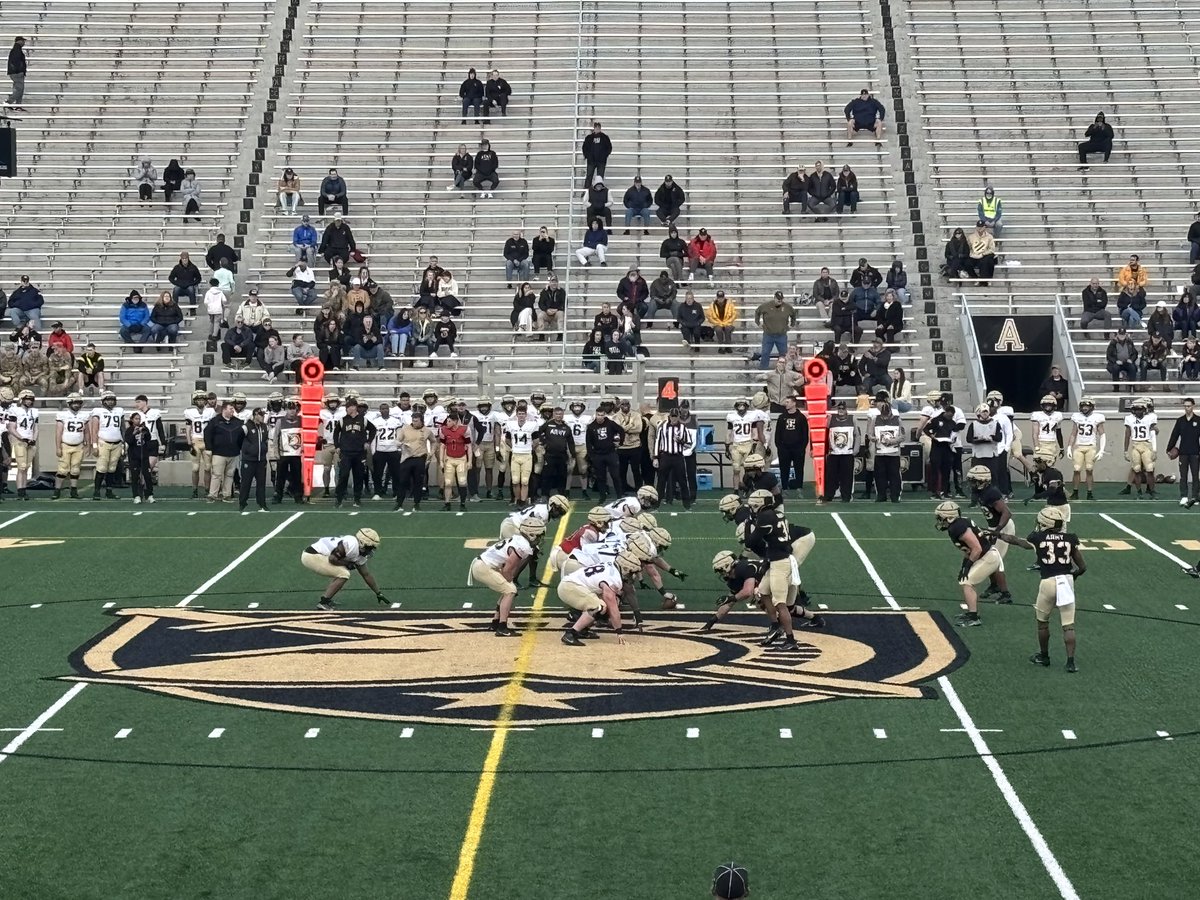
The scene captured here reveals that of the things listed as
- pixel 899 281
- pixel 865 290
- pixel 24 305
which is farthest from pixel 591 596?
pixel 24 305

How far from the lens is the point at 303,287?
37.9 meters

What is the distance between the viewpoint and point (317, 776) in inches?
611

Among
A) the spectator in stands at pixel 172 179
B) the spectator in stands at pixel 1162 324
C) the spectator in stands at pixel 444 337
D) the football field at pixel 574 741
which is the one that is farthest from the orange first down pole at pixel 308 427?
the spectator in stands at pixel 1162 324

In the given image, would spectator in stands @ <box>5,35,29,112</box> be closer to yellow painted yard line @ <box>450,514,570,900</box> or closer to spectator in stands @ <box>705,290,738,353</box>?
spectator in stands @ <box>705,290,738,353</box>

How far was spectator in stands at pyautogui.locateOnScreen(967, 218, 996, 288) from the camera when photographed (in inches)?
1501

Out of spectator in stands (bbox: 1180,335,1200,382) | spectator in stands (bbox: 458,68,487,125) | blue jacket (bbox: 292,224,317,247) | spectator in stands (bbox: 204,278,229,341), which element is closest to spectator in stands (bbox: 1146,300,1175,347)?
spectator in stands (bbox: 1180,335,1200,382)

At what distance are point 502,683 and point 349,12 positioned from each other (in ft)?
105

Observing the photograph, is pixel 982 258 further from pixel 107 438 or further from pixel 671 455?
pixel 107 438

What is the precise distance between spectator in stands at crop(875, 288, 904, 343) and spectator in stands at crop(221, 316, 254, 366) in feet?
38.0

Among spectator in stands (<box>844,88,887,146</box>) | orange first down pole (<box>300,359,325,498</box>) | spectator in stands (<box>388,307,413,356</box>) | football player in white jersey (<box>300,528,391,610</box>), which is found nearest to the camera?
football player in white jersey (<box>300,528,391,610</box>)

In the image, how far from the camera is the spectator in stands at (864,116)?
42562 millimetres

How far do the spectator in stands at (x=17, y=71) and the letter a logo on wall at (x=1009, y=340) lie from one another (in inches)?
884

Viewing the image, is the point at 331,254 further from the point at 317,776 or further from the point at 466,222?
the point at 317,776

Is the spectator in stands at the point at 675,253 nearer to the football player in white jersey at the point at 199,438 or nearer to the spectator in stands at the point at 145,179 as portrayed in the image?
the football player in white jersey at the point at 199,438
